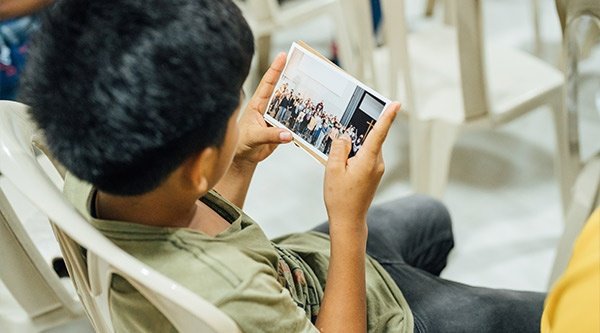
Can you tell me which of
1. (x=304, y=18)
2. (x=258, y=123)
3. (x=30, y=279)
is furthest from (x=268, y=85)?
(x=304, y=18)

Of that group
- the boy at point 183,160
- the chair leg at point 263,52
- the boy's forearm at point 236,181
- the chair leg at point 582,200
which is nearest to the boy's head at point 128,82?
the boy at point 183,160

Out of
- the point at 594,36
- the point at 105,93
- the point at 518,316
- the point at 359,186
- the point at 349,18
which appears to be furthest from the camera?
the point at 349,18

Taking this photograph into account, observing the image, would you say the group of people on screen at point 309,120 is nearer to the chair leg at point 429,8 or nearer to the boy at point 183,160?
the boy at point 183,160

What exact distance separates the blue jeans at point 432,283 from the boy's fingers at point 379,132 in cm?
26

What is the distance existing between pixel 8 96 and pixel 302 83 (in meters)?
1.25

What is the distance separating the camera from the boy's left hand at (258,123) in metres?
0.87

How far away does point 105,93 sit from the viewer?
1.83ft

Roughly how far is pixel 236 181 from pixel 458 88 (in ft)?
2.73

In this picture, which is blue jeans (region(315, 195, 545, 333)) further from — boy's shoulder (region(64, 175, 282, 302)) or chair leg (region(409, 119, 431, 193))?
chair leg (region(409, 119, 431, 193))

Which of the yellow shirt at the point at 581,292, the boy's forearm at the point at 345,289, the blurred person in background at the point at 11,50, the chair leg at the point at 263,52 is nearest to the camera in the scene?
the yellow shirt at the point at 581,292

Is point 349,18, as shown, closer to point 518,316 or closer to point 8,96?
point 8,96

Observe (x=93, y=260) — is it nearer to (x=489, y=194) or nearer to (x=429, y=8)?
(x=489, y=194)

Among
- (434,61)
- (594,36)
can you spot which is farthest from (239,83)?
(594,36)

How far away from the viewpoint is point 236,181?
2.99 feet
